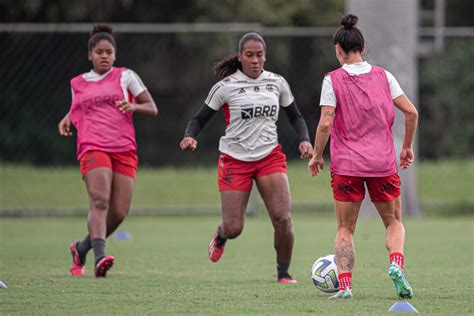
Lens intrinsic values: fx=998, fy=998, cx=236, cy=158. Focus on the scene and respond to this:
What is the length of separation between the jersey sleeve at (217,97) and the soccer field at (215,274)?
1.52m

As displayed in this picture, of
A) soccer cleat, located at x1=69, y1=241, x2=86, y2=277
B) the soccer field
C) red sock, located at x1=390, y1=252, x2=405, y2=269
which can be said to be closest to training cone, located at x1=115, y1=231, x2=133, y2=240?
the soccer field

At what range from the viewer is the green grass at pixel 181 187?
18.0 meters

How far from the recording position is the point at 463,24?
3188 centimetres

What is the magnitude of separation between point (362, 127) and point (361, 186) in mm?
443

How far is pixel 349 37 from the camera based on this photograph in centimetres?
726

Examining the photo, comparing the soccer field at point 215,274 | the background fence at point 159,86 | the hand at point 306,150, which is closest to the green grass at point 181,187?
the background fence at point 159,86

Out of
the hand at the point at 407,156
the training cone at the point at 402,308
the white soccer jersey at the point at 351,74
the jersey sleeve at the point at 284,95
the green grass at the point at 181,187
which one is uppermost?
the white soccer jersey at the point at 351,74

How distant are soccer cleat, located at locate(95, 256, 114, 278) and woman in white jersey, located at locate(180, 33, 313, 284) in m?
1.05

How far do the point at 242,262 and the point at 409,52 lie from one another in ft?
24.6

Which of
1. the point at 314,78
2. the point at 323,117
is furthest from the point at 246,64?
the point at 314,78

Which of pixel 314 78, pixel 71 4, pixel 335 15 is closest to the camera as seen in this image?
pixel 314 78

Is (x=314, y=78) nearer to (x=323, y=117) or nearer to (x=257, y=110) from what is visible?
(x=257, y=110)

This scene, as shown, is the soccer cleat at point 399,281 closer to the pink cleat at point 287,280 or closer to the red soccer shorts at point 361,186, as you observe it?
the red soccer shorts at point 361,186

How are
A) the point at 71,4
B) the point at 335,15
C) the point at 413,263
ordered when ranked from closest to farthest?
the point at 413,263, the point at 71,4, the point at 335,15
